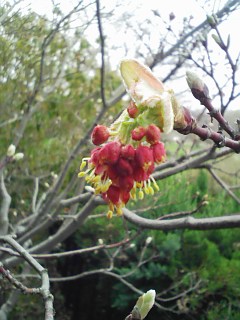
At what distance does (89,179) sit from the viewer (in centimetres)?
83

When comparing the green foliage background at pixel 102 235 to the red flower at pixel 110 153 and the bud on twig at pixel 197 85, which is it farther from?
the red flower at pixel 110 153

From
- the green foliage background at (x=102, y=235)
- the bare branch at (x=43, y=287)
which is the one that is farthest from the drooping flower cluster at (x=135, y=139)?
the green foliage background at (x=102, y=235)

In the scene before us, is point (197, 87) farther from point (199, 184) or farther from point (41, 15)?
point (199, 184)

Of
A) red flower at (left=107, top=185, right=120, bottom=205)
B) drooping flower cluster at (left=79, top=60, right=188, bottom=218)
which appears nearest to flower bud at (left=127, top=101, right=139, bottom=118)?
drooping flower cluster at (left=79, top=60, right=188, bottom=218)

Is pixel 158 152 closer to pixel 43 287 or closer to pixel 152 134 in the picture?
pixel 152 134

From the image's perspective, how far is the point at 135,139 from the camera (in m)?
0.73

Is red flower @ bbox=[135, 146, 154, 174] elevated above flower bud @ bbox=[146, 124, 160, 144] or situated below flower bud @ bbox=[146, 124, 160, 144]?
below

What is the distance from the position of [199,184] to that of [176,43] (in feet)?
6.19

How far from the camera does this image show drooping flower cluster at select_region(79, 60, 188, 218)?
2.35ft

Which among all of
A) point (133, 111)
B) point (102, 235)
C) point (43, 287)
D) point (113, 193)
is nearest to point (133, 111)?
point (133, 111)

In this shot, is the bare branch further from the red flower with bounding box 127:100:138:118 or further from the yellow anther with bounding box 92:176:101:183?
the red flower with bounding box 127:100:138:118

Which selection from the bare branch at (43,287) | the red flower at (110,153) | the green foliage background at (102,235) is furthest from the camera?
the green foliage background at (102,235)

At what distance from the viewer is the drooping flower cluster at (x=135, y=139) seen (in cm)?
72

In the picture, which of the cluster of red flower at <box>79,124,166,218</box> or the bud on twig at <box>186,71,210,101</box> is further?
the bud on twig at <box>186,71,210,101</box>
